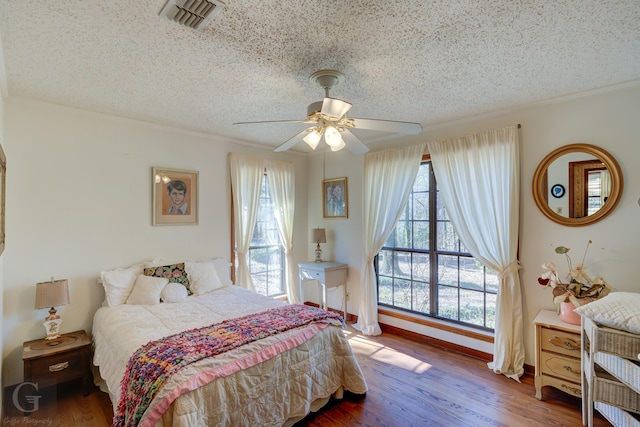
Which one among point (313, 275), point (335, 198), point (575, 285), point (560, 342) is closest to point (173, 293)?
point (313, 275)

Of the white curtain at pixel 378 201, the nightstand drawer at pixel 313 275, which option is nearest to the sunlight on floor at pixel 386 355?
the white curtain at pixel 378 201

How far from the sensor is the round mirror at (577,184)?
8.01 feet

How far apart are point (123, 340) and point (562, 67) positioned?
11.7 feet

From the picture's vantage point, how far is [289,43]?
179cm

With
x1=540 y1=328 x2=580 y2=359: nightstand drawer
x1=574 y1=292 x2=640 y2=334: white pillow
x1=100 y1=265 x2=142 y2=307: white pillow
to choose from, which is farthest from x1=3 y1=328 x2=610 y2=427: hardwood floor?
x1=574 y1=292 x2=640 y2=334: white pillow

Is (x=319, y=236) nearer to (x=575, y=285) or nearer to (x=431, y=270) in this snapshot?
(x=431, y=270)

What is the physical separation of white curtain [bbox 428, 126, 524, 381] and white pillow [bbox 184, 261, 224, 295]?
8.73 ft

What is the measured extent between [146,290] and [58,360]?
0.77 meters

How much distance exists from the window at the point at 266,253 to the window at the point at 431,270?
4.93ft

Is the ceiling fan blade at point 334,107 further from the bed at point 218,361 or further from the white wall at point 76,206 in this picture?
the white wall at point 76,206

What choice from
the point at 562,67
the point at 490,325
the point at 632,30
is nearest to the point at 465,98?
the point at 562,67

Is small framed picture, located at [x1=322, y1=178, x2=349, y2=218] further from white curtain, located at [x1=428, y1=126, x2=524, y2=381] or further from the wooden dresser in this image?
the wooden dresser

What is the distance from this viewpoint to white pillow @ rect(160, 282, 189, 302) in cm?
292

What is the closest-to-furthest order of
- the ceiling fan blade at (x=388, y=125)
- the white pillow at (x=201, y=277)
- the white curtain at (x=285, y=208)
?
1. the ceiling fan blade at (x=388, y=125)
2. the white pillow at (x=201, y=277)
3. the white curtain at (x=285, y=208)
